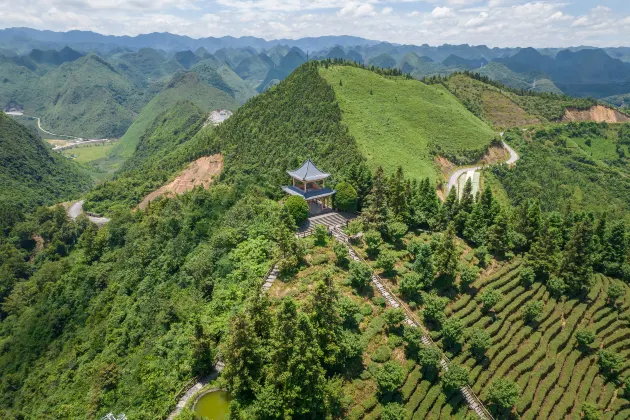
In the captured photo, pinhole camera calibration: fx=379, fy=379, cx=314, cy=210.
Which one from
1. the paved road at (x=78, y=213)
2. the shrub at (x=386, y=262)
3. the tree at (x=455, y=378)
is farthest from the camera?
the paved road at (x=78, y=213)

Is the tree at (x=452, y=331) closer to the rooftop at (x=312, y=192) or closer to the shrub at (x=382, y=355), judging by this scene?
the shrub at (x=382, y=355)

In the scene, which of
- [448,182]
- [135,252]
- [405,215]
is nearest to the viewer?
[405,215]

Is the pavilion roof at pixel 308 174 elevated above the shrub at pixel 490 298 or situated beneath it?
elevated above

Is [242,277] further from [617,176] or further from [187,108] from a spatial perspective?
[187,108]

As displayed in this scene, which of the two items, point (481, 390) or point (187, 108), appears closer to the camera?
point (481, 390)

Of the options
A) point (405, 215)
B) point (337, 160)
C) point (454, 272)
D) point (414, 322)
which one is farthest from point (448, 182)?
point (414, 322)

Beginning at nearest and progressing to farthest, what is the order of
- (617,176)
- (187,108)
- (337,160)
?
(337,160) < (617,176) < (187,108)

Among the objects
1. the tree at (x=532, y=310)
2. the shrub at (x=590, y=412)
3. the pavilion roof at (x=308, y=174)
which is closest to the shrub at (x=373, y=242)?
the pavilion roof at (x=308, y=174)

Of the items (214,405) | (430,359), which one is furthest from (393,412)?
(214,405)
